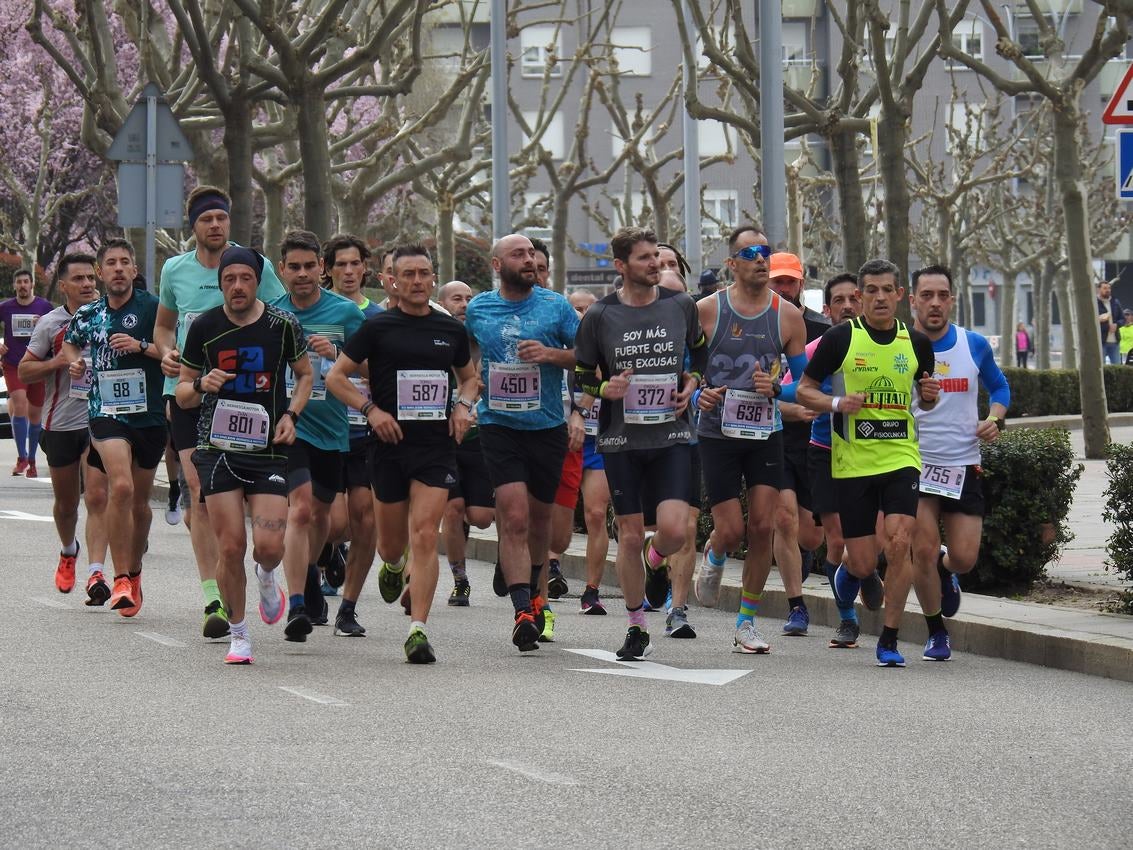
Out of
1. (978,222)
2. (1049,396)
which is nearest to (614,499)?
(1049,396)

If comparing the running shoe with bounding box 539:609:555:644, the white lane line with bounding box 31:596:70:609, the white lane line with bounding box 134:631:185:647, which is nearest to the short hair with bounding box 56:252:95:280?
the white lane line with bounding box 31:596:70:609

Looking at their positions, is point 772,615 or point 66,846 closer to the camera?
point 66,846

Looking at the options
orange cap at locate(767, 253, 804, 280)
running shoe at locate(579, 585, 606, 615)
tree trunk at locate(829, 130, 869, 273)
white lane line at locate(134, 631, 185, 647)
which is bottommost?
white lane line at locate(134, 631, 185, 647)

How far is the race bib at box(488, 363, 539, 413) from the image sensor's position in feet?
34.9

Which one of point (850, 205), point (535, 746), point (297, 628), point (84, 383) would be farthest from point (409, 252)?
point (850, 205)

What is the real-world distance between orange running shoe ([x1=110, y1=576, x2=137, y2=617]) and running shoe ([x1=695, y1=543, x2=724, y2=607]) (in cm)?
294

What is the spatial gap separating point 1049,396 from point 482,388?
82.3 ft

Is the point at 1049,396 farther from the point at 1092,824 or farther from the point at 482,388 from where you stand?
the point at 1092,824

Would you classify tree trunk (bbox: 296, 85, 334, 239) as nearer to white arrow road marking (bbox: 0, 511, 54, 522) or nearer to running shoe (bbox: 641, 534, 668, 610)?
white arrow road marking (bbox: 0, 511, 54, 522)

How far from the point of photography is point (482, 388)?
10.9m

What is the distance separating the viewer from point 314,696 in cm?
885

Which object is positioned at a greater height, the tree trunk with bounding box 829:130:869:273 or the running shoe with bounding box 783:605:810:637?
the tree trunk with bounding box 829:130:869:273

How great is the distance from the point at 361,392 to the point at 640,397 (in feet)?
4.19

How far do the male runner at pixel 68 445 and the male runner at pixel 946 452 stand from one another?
462cm
